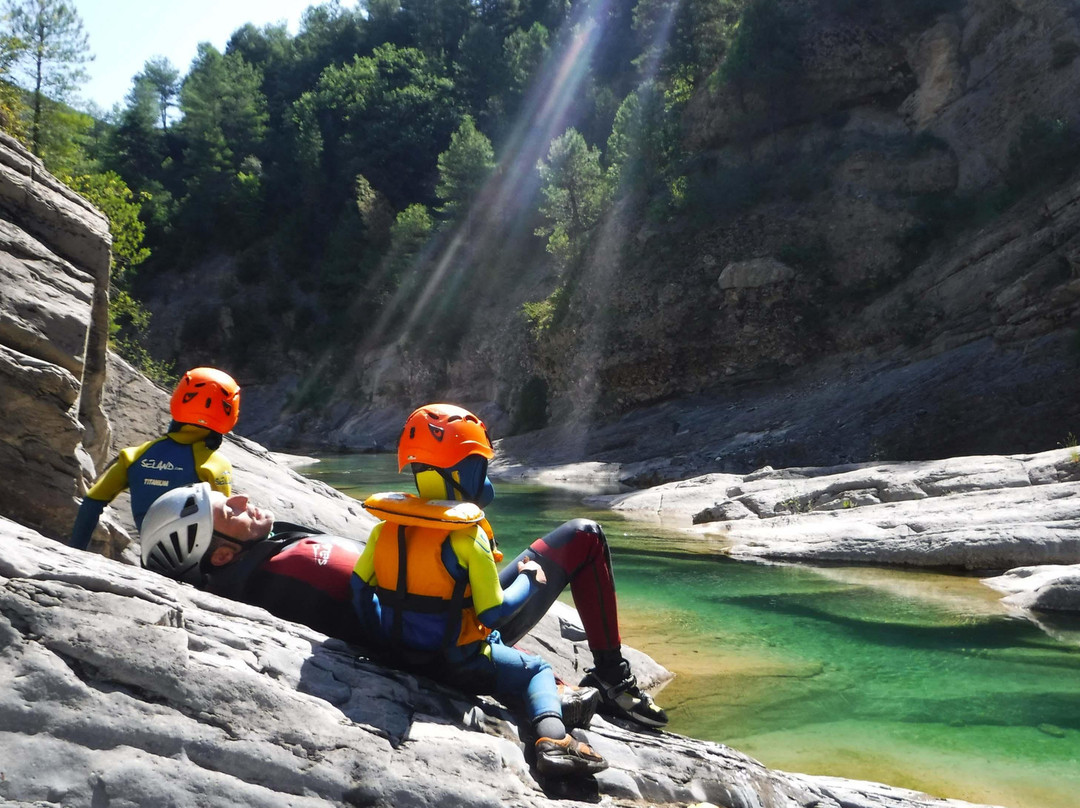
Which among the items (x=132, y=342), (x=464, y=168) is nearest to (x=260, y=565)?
(x=132, y=342)

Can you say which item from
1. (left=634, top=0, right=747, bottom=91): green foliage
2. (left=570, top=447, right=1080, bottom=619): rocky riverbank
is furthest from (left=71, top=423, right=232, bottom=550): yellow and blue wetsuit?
(left=634, top=0, right=747, bottom=91): green foliage

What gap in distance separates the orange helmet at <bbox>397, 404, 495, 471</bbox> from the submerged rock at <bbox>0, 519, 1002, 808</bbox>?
85 cm

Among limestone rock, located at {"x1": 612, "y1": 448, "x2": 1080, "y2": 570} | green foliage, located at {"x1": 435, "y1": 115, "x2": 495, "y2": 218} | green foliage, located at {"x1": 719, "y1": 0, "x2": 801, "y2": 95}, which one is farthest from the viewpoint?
green foliage, located at {"x1": 435, "y1": 115, "x2": 495, "y2": 218}

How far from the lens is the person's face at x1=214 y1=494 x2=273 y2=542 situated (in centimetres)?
402

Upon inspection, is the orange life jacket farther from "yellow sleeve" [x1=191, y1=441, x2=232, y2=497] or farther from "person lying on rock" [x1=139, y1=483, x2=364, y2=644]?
"yellow sleeve" [x1=191, y1=441, x2=232, y2=497]

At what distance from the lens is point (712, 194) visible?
3278cm

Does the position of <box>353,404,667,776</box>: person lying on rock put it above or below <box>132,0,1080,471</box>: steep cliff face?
below

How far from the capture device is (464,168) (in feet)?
164

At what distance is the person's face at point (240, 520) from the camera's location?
158 inches

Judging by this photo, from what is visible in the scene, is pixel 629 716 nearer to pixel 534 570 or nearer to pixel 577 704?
pixel 577 704

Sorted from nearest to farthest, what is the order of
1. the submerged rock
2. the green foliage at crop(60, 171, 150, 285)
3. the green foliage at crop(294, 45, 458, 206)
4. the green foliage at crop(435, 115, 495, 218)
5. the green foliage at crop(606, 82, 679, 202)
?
the submerged rock, the green foliage at crop(60, 171, 150, 285), the green foliage at crop(606, 82, 679, 202), the green foliage at crop(435, 115, 495, 218), the green foliage at crop(294, 45, 458, 206)

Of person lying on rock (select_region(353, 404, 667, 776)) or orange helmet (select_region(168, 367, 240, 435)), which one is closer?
person lying on rock (select_region(353, 404, 667, 776))

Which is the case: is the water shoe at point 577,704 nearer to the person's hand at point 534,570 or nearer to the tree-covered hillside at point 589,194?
the person's hand at point 534,570

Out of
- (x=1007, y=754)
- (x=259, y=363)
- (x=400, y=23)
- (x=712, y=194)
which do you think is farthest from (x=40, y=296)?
(x=400, y=23)
